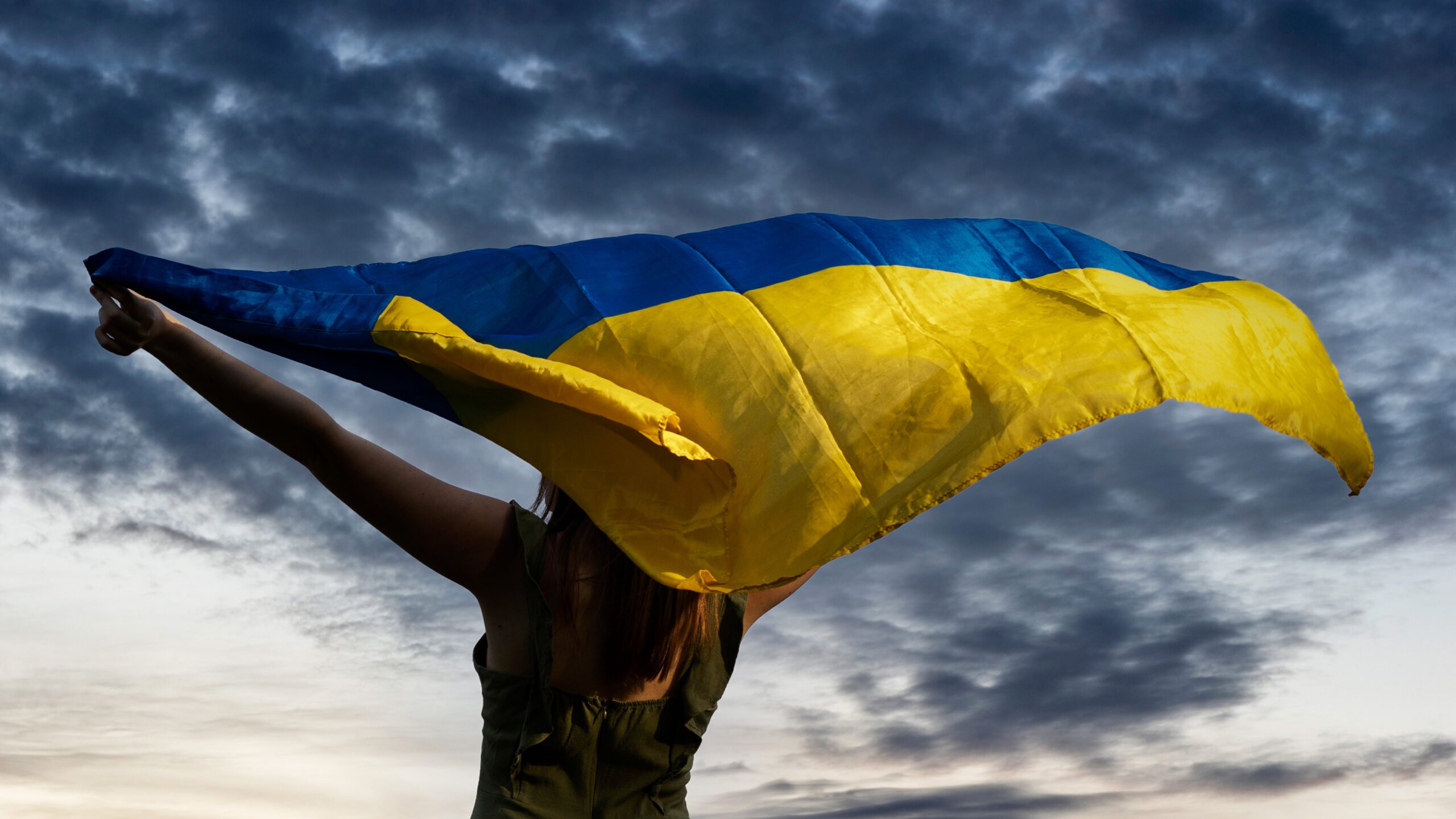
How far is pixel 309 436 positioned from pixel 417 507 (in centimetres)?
36

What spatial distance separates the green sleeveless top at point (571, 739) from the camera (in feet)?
11.3

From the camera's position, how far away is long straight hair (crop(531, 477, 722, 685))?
3416mm

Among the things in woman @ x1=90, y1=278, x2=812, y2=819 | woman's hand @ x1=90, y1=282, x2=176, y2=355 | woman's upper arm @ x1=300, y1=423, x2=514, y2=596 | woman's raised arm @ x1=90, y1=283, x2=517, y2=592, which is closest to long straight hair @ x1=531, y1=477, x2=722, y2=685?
woman @ x1=90, y1=278, x2=812, y2=819

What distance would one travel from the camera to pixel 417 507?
3.18 m

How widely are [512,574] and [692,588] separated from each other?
59 centimetres

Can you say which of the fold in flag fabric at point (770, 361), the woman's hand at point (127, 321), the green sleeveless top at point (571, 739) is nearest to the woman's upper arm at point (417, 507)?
the green sleeveless top at point (571, 739)

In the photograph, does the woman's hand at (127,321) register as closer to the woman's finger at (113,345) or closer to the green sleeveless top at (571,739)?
the woman's finger at (113,345)

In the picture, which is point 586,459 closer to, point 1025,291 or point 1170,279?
point 1025,291

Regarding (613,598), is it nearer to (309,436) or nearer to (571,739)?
(571,739)

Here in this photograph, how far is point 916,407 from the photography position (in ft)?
10.3

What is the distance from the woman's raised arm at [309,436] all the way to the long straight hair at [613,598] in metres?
0.30

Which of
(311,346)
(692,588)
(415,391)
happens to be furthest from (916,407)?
(311,346)

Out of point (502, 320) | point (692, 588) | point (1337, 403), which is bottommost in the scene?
point (692, 588)

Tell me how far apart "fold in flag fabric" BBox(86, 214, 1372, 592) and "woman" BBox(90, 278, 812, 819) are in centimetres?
23
